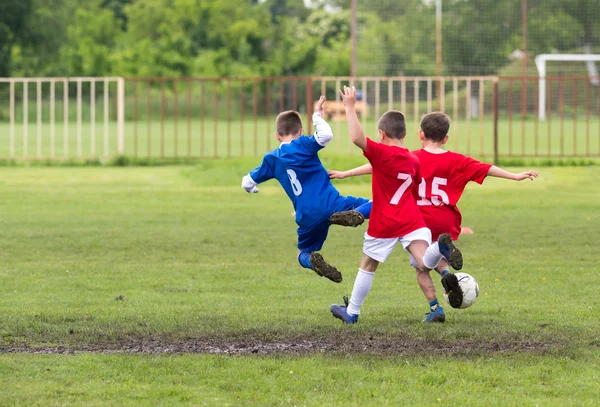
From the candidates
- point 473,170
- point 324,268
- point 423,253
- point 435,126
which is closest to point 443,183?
point 473,170

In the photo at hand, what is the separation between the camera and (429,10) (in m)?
52.4

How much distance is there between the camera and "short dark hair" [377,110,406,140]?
7336mm

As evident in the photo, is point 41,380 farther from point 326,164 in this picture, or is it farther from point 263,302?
point 326,164

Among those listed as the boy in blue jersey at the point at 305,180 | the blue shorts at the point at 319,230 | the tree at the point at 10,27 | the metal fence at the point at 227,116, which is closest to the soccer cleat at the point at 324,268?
the boy in blue jersey at the point at 305,180

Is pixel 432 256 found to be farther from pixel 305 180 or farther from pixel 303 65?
pixel 303 65

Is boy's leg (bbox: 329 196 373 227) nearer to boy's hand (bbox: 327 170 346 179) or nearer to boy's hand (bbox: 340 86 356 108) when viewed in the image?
boy's hand (bbox: 327 170 346 179)

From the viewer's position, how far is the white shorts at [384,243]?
7.38 m

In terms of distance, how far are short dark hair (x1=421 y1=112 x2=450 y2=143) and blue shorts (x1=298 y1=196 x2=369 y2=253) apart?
2.31ft

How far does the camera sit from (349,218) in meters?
7.48

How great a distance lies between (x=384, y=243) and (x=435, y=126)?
929 mm

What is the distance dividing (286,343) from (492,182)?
1572 cm

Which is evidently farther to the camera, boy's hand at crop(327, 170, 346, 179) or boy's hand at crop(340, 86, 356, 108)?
boy's hand at crop(327, 170, 346, 179)

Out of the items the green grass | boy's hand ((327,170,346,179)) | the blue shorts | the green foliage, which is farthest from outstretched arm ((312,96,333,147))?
the green foliage

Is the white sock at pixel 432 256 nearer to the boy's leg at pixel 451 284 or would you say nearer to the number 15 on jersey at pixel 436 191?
the boy's leg at pixel 451 284
